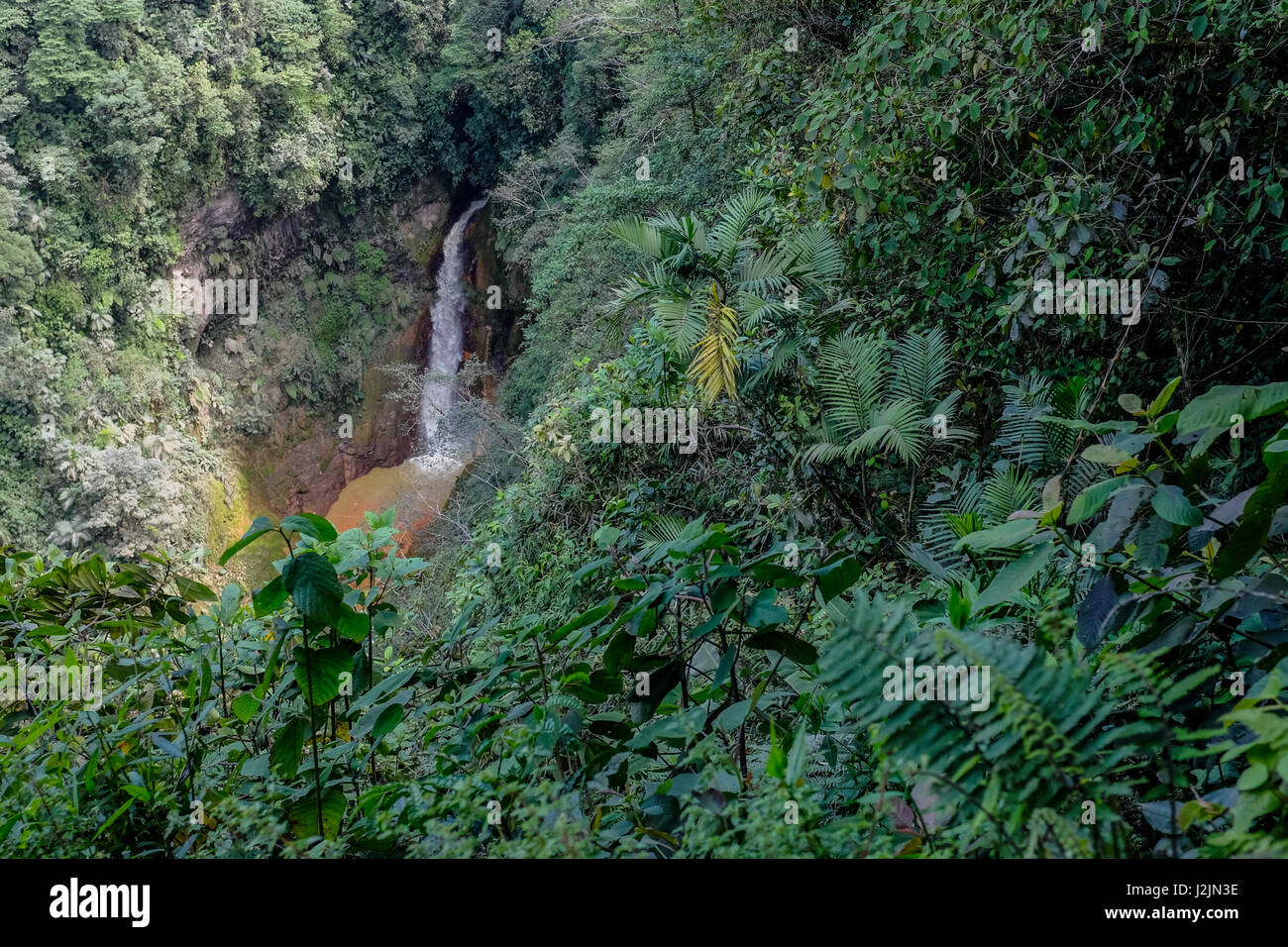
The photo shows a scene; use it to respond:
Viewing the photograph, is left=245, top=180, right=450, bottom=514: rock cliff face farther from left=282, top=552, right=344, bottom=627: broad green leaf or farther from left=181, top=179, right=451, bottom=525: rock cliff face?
left=282, top=552, right=344, bottom=627: broad green leaf

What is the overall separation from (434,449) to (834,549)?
11611 millimetres

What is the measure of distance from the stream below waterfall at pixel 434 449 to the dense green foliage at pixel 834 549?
3827mm

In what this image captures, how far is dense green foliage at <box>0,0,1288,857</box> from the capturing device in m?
0.88

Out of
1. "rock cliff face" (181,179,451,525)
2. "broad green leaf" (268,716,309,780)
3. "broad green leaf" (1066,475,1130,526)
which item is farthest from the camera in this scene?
"rock cliff face" (181,179,451,525)

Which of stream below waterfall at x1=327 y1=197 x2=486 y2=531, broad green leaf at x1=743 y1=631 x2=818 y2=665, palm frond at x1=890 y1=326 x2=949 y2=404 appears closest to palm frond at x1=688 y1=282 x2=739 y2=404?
palm frond at x1=890 y1=326 x2=949 y2=404

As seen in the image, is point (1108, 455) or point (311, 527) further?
point (311, 527)

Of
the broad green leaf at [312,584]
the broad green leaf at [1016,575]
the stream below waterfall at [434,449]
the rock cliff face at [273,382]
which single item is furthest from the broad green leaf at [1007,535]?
the rock cliff face at [273,382]

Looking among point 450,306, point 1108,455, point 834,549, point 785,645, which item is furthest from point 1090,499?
point 450,306

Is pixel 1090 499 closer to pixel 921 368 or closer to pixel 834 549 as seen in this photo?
pixel 834 549

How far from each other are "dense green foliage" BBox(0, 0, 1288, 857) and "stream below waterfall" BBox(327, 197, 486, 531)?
3827 millimetres

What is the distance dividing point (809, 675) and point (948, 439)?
2.85m

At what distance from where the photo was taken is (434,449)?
46.3ft

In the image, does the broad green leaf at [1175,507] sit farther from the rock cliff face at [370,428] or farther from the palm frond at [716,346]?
the rock cliff face at [370,428]

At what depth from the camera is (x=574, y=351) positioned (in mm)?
9922
